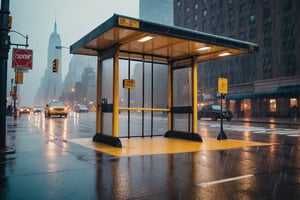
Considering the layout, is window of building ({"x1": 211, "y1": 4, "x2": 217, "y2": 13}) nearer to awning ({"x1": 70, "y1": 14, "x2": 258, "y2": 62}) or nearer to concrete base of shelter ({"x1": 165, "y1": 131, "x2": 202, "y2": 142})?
awning ({"x1": 70, "y1": 14, "x2": 258, "y2": 62})

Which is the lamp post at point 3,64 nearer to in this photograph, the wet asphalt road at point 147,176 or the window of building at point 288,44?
the wet asphalt road at point 147,176

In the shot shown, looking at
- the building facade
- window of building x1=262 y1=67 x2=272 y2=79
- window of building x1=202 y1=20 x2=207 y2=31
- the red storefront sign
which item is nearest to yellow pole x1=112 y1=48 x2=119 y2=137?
the red storefront sign

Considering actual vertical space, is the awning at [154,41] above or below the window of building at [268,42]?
below

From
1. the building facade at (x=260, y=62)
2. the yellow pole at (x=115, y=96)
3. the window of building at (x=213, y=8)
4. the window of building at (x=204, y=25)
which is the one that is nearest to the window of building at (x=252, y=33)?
the building facade at (x=260, y=62)

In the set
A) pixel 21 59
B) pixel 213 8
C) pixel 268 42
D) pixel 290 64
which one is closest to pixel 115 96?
pixel 21 59

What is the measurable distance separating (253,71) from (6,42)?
159ft

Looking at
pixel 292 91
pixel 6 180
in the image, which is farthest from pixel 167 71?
pixel 292 91

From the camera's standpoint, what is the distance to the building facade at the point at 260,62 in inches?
1699

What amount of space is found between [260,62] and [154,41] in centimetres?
4320

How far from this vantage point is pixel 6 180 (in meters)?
5.49

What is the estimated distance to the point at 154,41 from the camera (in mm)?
10641

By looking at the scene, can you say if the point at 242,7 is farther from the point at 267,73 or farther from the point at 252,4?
the point at 267,73

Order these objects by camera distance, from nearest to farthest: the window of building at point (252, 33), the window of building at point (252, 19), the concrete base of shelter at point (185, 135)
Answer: the concrete base of shelter at point (185, 135) < the window of building at point (252, 33) < the window of building at point (252, 19)

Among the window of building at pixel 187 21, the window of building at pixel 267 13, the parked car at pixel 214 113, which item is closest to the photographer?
the parked car at pixel 214 113
